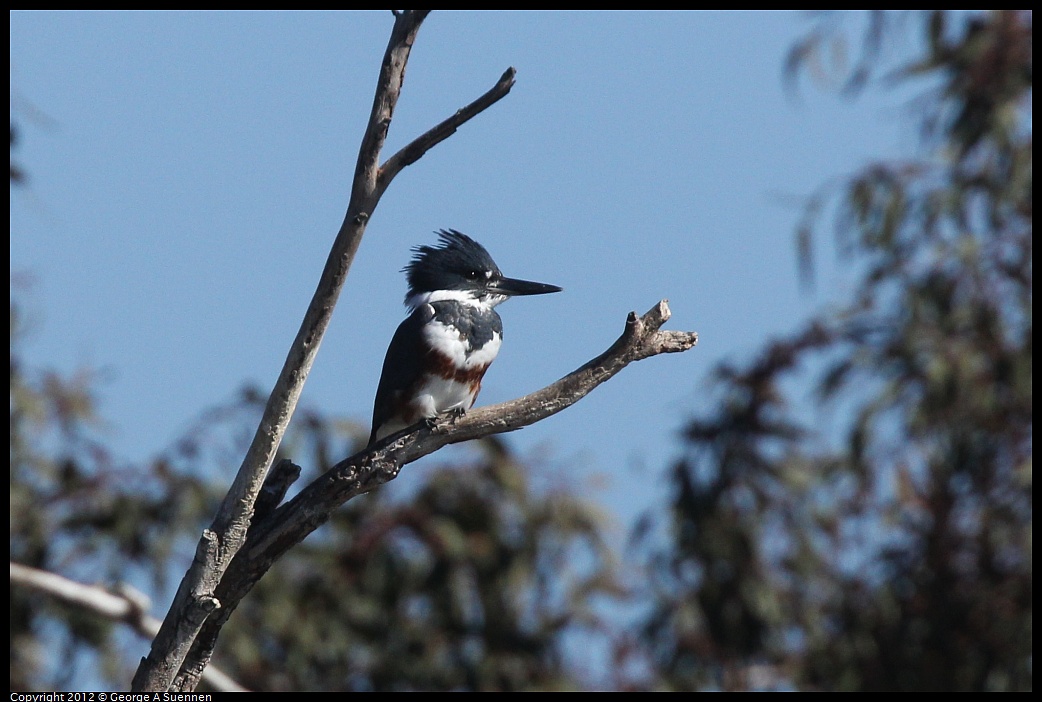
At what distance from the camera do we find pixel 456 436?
3.24m

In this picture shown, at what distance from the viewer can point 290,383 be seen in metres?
2.90

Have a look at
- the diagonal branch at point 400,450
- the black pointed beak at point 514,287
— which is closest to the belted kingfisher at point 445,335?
the black pointed beak at point 514,287

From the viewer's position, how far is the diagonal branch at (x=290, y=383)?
9.25 ft

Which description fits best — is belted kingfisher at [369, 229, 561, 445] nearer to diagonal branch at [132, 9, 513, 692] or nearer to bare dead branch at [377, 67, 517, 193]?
diagonal branch at [132, 9, 513, 692]

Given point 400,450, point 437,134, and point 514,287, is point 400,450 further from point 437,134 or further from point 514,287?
point 514,287

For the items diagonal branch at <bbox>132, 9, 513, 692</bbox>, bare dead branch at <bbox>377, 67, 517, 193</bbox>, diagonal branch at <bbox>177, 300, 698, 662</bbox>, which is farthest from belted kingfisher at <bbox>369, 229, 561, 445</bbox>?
bare dead branch at <bbox>377, 67, 517, 193</bbox>

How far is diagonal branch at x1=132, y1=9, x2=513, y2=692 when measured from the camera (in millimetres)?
2818

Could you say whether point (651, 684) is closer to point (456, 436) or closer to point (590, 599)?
point (590, 599)

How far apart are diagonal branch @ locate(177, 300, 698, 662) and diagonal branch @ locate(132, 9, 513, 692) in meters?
0.06

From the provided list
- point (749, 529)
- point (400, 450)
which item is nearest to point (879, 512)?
point (749, 529)

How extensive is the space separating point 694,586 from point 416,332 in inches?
141

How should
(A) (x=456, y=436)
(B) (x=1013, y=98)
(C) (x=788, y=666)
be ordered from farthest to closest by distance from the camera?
(B) (x=1013, y=98) → (C) (x=788, y=666) → (A) (x=456, y=436)

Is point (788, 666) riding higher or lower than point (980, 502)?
lower
